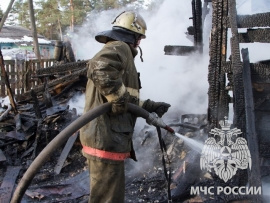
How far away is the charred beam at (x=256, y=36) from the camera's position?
3658 millimetres

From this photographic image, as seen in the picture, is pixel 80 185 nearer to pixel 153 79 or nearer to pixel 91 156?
pixel 91 156

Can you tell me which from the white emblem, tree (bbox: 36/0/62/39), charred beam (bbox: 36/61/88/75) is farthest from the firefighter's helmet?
tree (bbox: 36/0/62/39)

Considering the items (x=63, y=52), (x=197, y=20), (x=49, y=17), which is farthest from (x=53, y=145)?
(x=49, y=17)

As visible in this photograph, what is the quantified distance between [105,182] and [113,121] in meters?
0.61

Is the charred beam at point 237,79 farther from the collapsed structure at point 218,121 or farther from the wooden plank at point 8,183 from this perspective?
the wooden plank at point 8,183

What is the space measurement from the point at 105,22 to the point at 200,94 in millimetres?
18090

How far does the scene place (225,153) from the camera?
411cm

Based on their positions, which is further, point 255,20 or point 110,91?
point 255,20

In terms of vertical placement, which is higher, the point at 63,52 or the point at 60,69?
the point at 63,52

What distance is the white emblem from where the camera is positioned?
3.87 meters

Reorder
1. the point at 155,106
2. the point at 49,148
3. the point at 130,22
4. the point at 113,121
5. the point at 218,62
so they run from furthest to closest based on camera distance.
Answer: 1. the point at 218,62
2. the point at 155,106
3. the point at 130,22
4. the point at 113,121
5. the point at 49,148

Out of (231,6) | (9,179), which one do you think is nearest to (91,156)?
(231,6)

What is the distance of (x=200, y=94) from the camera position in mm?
6910

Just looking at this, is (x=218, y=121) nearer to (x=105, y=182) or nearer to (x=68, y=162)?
(x=105, y=182)
